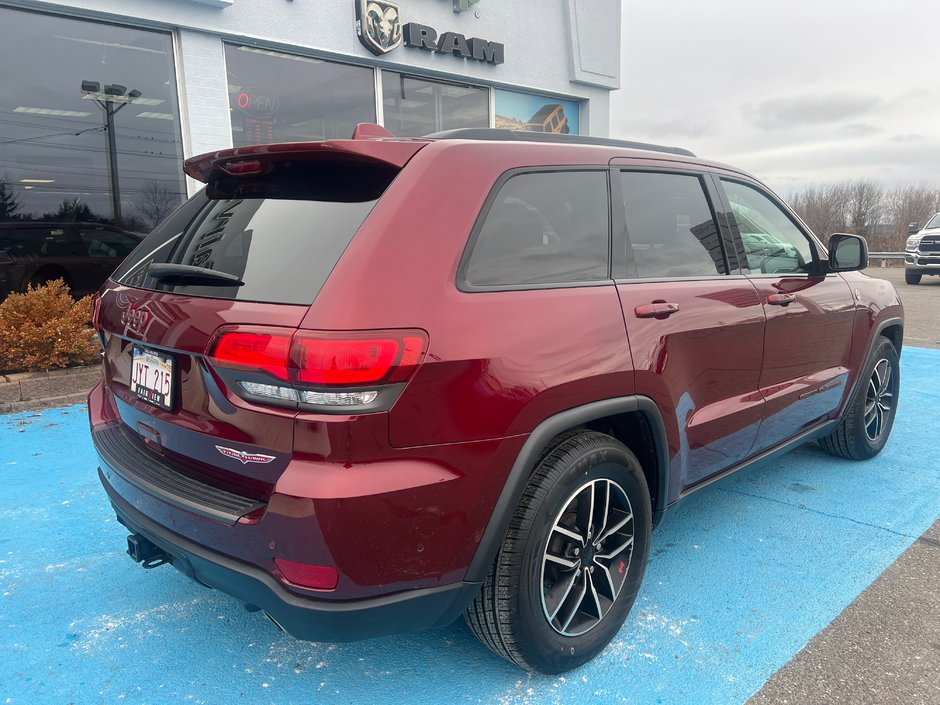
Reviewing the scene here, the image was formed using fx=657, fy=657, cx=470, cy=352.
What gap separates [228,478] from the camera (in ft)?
6.10

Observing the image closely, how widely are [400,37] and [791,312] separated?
7.23 meters

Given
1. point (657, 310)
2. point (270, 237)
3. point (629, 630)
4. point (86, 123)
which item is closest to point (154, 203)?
point (86, 123)

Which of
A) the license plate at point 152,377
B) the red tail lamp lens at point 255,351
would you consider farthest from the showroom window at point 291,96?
the red tail lamp lens at point 255,351

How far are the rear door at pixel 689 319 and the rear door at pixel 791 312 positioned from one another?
0.16 meters

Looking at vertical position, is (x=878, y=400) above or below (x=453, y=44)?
below

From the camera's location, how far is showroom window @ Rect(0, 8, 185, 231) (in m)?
6.62

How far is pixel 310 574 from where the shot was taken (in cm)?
171

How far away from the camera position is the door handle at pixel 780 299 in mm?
3006

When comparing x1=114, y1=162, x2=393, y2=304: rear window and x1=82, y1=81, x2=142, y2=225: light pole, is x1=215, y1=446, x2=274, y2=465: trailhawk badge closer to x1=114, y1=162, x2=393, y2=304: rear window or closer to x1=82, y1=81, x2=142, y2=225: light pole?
x1=114, y1=162, x2=393, y2=304: rear window

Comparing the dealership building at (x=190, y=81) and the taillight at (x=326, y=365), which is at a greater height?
the dealership building at (x=190, y=81)

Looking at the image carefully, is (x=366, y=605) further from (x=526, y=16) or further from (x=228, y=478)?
(x=526, y=16)

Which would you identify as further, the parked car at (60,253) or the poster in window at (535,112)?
the poster in window at (535,112)

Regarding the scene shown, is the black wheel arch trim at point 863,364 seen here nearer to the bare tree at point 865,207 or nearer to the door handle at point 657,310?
the door handle at point 657,310

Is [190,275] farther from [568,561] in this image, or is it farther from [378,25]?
[378,25]
